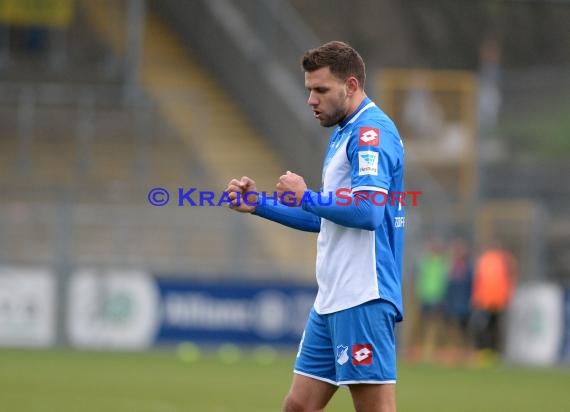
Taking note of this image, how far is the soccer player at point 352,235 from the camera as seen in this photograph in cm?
626

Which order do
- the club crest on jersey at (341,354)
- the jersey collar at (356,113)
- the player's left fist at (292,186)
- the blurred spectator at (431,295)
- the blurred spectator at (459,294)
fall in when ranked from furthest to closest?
1. the blurred spectator at (459,294)
2. the blurred spectator at (431,295)
3. the jersey collar at (356,113)
4. the club crest on jersey at (341,354)
5. the player's left fist at (292,186)

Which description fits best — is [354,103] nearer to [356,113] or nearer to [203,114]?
[356,113]

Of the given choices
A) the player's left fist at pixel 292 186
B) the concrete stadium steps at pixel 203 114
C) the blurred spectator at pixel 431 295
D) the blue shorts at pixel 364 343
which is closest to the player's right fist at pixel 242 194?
the player's left fist at pixel 292 186

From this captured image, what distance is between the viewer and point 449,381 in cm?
1694

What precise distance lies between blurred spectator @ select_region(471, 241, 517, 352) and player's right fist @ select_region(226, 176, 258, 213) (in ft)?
51.3

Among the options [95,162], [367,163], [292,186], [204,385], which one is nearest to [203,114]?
[95,162]

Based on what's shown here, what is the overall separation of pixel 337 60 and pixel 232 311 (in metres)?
15.9

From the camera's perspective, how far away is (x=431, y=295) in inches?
890

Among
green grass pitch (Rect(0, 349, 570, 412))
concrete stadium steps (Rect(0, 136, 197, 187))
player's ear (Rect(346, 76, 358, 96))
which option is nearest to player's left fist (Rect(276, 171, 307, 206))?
player's ear (Rect(346, 76, 358, 96))

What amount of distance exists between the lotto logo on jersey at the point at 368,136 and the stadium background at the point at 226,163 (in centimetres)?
975

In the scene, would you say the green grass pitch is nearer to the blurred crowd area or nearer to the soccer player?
the blurred crowd area

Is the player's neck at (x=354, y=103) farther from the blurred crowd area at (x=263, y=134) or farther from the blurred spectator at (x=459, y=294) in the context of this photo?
the blurred spectator at (x=459, y=294)

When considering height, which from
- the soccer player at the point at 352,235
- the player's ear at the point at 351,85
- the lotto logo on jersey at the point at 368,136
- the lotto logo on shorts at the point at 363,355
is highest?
the player's ear at the point at 351,85

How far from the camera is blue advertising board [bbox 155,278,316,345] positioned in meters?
21.8
